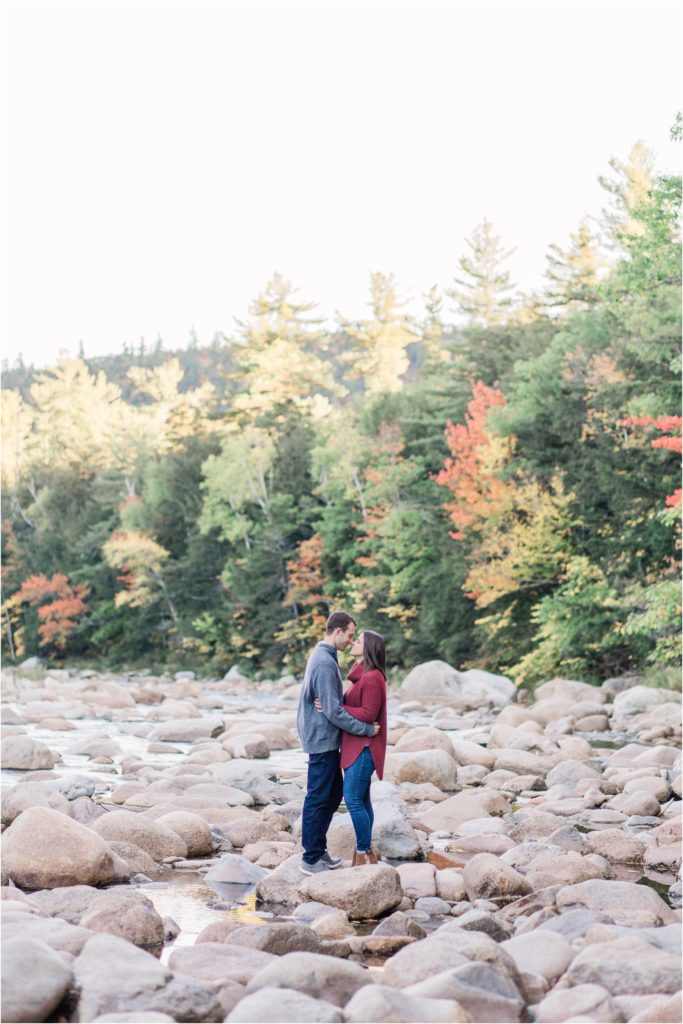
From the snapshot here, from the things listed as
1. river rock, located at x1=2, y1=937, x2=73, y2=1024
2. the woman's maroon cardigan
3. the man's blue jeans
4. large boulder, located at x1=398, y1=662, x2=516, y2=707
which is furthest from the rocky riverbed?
large boulder, located at x1=398, y1=662, x2=516, y2=707

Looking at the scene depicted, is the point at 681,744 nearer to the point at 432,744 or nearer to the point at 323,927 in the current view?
the point at 432,744

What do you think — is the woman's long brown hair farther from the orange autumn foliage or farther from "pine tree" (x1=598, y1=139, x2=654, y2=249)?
"pine tree" (x1=598, y1=139, x2=654, y2=249)

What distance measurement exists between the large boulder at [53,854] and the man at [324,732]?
1.33 meters

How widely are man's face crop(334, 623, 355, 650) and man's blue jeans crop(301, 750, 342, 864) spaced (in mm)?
730

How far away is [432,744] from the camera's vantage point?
14242 millimetres

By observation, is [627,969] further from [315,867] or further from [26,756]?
[26,756]

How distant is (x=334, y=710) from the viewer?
25.4 feet

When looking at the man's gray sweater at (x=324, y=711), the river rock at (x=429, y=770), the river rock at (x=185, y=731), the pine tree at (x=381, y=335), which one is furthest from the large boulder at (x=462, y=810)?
the pine tree at (x=381, y=335)

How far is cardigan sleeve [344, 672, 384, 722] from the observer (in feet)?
25.6

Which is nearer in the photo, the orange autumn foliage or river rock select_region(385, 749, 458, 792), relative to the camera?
river rock select_region(385, 749, 458, 792)

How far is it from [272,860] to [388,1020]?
4.26 meters

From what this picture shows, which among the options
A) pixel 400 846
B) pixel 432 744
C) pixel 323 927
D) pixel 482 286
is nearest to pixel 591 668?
pixel 432 744

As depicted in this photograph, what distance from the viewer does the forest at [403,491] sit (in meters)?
24.0

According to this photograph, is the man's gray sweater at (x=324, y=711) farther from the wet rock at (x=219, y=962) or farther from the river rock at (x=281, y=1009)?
the river rock at (x=281, y=1009)
